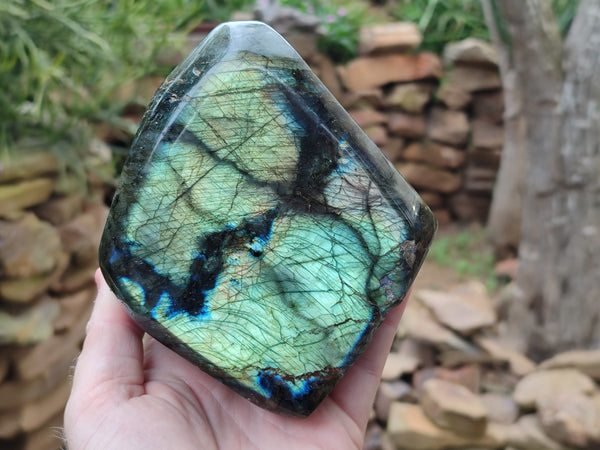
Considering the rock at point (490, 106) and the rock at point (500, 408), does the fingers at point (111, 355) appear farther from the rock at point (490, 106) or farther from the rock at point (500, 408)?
the rock at point (490, 106)

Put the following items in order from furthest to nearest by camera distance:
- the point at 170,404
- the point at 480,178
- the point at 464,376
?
the point at 480,178 → the point at 464,376 → the point at 170,404

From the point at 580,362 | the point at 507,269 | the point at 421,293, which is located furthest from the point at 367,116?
the point at 580,362

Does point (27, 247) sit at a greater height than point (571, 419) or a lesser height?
greater

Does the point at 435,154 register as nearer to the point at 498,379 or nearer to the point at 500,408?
the point at 498,379

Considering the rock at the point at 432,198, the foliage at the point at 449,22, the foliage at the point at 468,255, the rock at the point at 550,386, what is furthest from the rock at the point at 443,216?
the rock at the point at 550,386

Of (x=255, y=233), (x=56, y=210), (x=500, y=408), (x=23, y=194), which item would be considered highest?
(x=255, y=233)

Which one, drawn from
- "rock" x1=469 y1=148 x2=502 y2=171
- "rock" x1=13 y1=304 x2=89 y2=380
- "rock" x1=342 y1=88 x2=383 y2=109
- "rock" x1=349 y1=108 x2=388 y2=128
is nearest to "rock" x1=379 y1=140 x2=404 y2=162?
"rock" x1=349 y1=108 x2=388 y2=128
